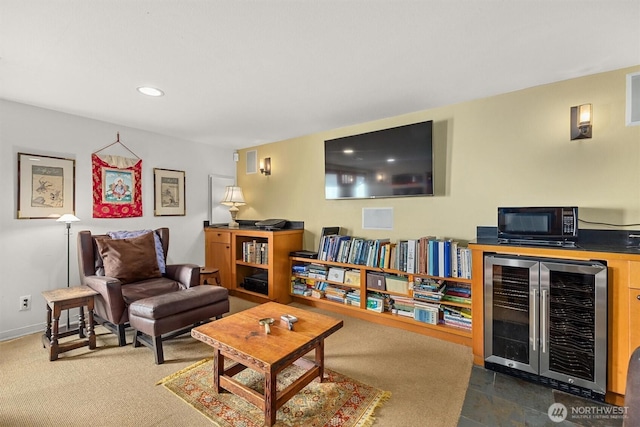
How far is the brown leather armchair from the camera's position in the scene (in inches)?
91.2

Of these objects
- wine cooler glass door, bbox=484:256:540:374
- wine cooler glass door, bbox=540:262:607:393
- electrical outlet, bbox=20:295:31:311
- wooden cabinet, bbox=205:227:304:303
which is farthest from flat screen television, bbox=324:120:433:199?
electrical outlet, bbox=20:295:31:311

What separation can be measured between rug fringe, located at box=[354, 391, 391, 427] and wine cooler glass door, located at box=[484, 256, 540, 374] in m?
0.87

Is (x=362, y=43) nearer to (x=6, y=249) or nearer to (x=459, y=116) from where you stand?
(x=459, y=116)

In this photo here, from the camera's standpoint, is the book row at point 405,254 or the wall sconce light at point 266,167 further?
the wall sconce light at point 266,167

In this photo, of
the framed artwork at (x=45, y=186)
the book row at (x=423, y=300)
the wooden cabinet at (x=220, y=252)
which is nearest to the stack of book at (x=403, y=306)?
the book row at (x=423, y=300)

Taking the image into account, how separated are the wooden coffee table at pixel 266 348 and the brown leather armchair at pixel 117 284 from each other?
3.31ft

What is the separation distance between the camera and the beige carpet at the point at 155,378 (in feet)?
5.19

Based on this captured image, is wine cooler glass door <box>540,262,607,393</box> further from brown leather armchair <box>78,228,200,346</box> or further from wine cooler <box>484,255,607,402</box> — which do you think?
brown leather armchair <box>78,228,200,346</box>

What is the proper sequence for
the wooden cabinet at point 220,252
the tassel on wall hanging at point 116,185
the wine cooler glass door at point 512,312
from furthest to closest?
the wooden cabinet at point 220,252
the tassel on wall hanging at point 116,185
the wine cooler glass door at point 512,312

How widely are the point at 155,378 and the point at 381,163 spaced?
→ 263 centimetres

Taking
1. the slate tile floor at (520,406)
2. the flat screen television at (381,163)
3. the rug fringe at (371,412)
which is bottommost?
the slate tile floor at (520,406)

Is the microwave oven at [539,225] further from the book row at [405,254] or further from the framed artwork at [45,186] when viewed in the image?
the framed artwork at [45,186]

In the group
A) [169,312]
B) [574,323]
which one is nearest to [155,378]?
[169,312]

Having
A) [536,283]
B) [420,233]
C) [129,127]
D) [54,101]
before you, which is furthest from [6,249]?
[536,283]
